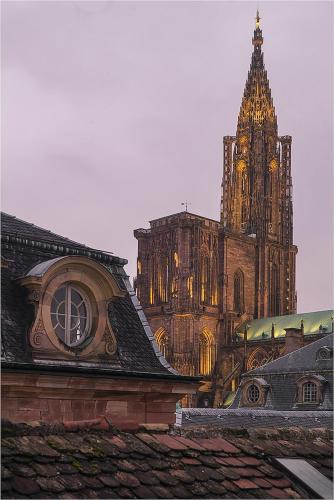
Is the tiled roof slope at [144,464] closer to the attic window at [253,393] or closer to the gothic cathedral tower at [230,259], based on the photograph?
the attic window at [253,393]

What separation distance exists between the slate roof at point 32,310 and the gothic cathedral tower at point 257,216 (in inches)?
3477

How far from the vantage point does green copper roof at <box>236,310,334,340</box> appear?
318ft

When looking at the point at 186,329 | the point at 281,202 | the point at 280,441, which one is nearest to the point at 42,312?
the point at 280,441

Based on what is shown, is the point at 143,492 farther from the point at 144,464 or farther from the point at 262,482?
the point at 262,482

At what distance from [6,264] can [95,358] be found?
247cm

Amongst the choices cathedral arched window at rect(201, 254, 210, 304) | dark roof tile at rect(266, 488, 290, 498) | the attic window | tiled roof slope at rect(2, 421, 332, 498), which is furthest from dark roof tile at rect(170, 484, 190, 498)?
cathedral arched window at rect(201, 254, 210, 304)

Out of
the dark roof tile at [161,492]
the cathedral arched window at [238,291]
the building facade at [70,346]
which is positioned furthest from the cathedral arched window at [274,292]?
the dark roof tile at [161,492]

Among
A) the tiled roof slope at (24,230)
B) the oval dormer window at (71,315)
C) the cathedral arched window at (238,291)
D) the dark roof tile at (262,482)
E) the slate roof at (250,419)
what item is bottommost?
the slate roof at (250,419)

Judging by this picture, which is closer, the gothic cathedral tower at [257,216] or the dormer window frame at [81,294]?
the dormer window frame at [81,294]

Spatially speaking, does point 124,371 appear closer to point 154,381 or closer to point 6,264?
point 154,381

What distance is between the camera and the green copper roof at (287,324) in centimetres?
9694

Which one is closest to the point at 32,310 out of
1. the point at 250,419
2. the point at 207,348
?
the point at 250,419

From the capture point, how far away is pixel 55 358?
52.3ft

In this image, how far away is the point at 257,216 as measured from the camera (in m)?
115
